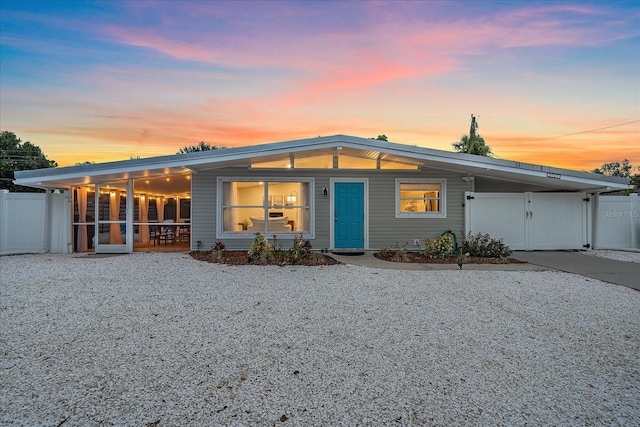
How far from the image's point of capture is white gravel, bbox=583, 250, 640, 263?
28.8ft

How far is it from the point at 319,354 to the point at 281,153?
21.9 ft

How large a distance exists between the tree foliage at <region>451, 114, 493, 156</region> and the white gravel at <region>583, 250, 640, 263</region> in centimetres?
1613


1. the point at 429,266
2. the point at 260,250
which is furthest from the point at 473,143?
the point at 260,250

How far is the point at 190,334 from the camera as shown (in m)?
3.59

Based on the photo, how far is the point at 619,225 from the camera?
10.5 m

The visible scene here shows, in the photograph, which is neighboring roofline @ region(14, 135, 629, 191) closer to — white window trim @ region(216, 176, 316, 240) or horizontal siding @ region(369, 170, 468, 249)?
white window trim @ region(216, 176, 316, 240)

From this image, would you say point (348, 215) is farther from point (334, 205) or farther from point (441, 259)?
point (441, 259)

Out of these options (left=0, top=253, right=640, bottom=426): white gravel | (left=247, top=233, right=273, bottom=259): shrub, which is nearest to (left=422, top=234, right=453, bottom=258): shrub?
(left=0, top=253, right=640, bottom=426): white gravel

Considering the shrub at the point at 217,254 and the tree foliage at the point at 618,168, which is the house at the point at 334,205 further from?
the tree foliage at the point at 618,168

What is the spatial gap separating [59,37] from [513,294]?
13.1 meters

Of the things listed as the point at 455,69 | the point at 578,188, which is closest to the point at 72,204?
the point at 455,69

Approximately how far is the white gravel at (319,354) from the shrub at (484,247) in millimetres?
3128

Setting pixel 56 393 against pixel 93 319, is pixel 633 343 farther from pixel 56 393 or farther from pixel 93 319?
pixel 93 319

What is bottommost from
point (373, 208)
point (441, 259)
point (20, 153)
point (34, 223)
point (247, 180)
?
point (441, 259)
